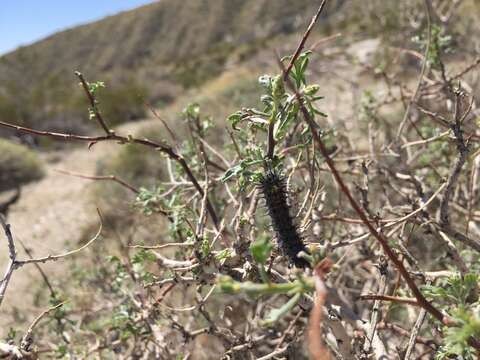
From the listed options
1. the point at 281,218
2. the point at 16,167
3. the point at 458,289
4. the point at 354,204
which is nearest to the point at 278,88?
the point at 281,218

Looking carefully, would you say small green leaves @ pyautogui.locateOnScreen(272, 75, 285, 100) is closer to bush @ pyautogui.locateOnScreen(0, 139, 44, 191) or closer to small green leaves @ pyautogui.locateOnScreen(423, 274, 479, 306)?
small green leaves @ pyautogui.locateOnScreen(423, 274, 479, 306)

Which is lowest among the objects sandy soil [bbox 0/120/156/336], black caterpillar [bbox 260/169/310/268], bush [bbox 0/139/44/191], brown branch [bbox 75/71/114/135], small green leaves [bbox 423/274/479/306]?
small green leaves [bbox 423/274/479/306]

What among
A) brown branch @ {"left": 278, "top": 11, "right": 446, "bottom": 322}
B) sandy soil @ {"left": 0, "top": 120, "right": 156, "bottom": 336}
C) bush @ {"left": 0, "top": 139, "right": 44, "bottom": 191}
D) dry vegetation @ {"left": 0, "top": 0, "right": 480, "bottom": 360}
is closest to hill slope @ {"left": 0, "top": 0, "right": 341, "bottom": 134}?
bush @ {"left": 0, "top": 139, "right": 44, "bottom": 191}

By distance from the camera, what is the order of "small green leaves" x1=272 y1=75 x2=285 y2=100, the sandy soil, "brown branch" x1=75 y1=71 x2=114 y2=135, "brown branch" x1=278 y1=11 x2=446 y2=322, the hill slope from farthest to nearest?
the hill slope, the sandy soil, "brown branch" x1=75 y1=71 x2=114 y2=135, "small green leaves" x1=272 y1=75 x2=285 y2=100, "brown branch" x1=278 y1=11 x2=446 y2=322

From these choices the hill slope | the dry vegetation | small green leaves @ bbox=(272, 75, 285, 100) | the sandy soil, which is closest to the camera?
the dry vegetation

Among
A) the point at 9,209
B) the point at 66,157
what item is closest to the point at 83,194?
the point at 9,209

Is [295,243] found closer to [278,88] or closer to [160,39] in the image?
[278,88]

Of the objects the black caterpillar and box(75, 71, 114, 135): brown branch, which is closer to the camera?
the black caterpillar
